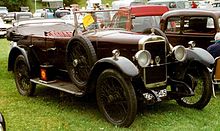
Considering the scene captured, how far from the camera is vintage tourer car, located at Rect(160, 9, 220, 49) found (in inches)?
337

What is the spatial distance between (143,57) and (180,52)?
2.45 ft

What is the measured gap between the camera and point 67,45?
6516mm

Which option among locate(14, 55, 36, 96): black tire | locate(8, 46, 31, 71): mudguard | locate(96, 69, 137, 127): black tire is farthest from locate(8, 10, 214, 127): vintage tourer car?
locate(8, 46, 31, 71): mudguard

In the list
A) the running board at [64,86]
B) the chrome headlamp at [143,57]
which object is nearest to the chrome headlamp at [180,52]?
the chrome headlamp at [143,57]

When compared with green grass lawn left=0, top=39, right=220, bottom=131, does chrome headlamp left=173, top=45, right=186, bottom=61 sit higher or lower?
higher

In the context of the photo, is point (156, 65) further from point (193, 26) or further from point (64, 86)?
point (193, 26)

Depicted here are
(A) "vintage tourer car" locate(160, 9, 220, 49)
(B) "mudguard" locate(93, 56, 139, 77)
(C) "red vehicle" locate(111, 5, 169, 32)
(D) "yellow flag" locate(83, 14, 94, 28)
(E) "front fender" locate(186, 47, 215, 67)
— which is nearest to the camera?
(B) "mudguard" locate(93, 56, 139, 77)

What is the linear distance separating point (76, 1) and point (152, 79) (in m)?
52.0

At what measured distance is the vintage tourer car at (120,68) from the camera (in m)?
5.57

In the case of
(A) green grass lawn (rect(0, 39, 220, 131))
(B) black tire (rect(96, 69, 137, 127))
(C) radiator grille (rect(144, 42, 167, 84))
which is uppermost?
(C) radiator grille (rect(144, 42, 167, 84))

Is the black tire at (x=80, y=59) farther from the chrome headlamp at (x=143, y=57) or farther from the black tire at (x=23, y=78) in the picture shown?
the black tire at (x=23, y=78)

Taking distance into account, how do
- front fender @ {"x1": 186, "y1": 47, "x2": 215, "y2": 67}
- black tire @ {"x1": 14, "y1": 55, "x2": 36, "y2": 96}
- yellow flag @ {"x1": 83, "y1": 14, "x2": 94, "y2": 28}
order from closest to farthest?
front fender @ {"x1": 186, "y1": 47, "x2": 215, "y2": 67}
yellow flag @ {"x1": 83, "y1": 14, "x2": 94, "y2": 28}
black tire @ {"x1": 14, "y1": 55, "x2": 36, "y2": 96}

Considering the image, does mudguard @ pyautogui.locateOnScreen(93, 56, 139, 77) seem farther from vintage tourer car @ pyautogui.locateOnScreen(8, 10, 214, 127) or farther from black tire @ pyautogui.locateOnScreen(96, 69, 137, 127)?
black tire @ pyautogui.locateOnScreen(96, 69, 137, 127)

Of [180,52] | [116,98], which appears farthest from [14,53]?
[180,52]
